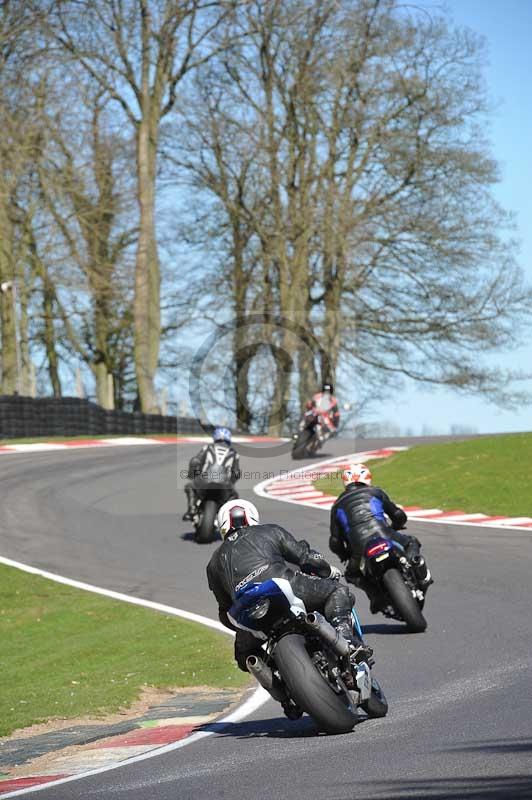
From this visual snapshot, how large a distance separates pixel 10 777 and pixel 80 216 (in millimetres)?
39630

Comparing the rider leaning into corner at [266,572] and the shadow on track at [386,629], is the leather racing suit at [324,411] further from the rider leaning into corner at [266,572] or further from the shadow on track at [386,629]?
the rider leaning into corner at [266,572]

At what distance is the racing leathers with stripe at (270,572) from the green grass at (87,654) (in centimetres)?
232

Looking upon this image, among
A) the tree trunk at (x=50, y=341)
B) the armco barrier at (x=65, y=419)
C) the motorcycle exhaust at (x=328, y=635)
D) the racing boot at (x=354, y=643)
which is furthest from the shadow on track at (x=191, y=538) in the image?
the tree trunk at (x=50, y=341)

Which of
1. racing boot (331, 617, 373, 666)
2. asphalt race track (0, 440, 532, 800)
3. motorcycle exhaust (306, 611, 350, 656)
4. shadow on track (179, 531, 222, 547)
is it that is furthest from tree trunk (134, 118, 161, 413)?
motorcycle exhaust (306, 611, 350, 656)

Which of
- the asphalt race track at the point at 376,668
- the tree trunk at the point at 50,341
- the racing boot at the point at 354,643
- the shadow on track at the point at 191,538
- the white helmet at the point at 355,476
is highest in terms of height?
the tree trunk at the point at 50,341

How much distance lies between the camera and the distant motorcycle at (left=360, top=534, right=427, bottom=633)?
1114cm

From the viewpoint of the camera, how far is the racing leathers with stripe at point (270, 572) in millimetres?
7898

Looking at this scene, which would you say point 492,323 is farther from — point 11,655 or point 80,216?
point 11,655

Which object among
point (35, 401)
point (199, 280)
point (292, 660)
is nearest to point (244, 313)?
point (199, 280)

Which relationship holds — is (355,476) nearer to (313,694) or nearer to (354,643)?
(354,643)

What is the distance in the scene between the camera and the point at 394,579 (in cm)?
1115

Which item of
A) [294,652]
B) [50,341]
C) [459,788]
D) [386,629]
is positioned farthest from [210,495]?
[50,341]

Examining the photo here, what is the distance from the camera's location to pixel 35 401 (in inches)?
1318

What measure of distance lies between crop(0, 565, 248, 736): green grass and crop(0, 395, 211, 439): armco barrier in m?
17.3
